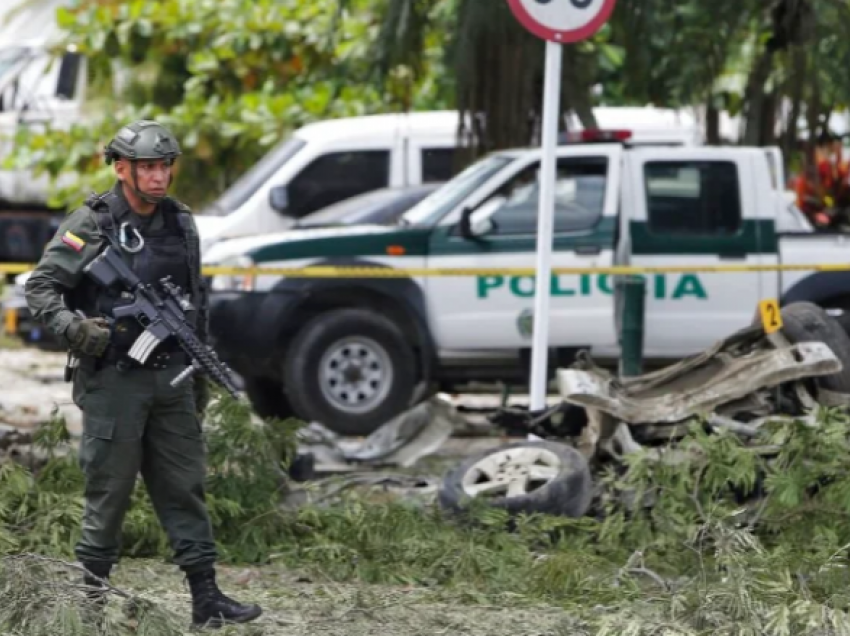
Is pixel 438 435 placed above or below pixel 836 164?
below

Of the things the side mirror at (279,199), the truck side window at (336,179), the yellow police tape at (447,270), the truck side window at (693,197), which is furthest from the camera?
the truck side window at (336,179)

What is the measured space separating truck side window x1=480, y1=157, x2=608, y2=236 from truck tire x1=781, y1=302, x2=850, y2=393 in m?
2.47

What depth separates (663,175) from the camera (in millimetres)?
11938

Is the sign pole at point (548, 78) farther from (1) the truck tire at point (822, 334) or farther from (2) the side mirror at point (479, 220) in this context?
(2) the side mirror at point (479, 220)

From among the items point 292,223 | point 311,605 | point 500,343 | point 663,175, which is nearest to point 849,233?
point 663,175

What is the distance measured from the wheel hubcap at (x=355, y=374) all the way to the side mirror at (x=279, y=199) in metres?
2.47

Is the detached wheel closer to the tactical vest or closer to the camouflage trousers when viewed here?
the camouflage trousers

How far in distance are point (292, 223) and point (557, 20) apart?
4926 millimetres

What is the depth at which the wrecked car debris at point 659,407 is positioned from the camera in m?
8.24

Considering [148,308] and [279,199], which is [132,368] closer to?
[148,308]

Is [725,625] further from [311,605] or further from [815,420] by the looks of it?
[815,420]

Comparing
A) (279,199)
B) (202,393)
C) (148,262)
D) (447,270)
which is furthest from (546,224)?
(279,199)

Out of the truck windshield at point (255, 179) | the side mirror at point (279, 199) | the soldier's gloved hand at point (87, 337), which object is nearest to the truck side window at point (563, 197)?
the side mirror at point (279, 199)

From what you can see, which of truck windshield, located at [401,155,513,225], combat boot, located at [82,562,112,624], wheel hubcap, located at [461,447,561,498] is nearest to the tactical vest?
combat boot, located at [82,562,112,624]
